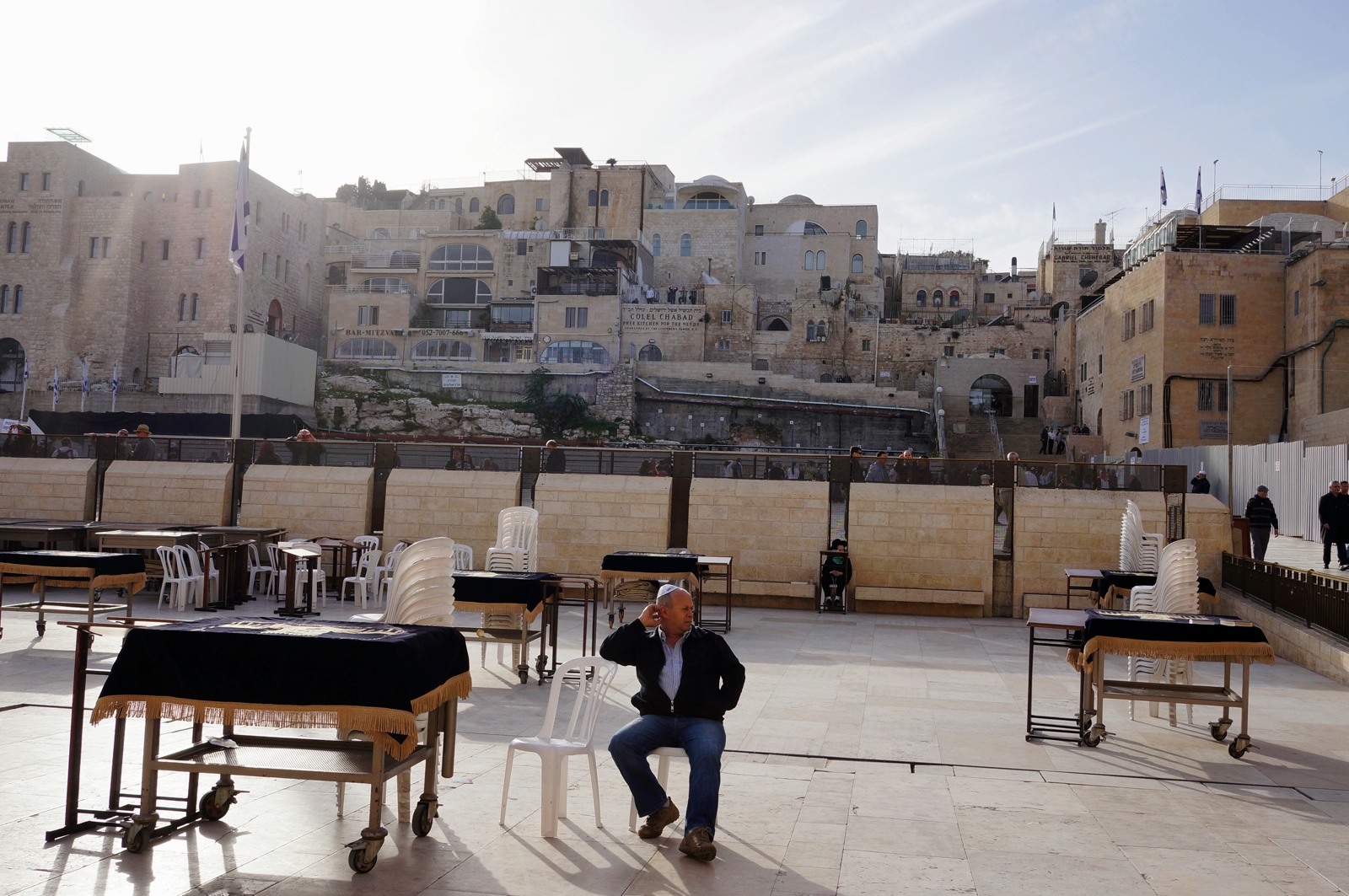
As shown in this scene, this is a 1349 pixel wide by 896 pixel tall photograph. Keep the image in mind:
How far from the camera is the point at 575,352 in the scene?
2046 inches

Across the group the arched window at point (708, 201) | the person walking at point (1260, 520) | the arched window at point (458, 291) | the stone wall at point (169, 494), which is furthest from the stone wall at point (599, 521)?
the arched window at point (708, 201)

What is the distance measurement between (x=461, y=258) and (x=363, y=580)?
154ft

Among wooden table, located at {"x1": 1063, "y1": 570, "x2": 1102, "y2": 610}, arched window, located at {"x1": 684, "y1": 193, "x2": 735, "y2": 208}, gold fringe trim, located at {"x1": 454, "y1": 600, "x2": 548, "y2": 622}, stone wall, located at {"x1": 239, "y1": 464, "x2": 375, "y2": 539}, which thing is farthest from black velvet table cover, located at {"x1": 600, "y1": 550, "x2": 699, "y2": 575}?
arched window, located at {"x1": 684, "y1": 193, "x2": 735, "y2": 208}

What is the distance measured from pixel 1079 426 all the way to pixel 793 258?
26.9 metres

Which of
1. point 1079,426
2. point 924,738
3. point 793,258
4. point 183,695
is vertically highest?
point 793,258

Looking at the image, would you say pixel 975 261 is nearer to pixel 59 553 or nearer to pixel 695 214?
pixel 695 214

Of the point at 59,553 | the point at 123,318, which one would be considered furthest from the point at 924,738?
the point at 123,318

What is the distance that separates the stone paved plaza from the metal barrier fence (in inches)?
59.8

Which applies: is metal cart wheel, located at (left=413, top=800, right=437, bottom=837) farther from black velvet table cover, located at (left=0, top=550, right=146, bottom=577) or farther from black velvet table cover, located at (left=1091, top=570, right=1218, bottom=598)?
black velvet table cover, located at (left=1091, top=570, right=1218, bottom=598)

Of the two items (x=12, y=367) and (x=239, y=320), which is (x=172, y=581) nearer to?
(x=239, y=320)

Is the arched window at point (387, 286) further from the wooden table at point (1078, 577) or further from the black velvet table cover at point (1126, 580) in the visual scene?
the black velvet table cover at point (1126, 580)

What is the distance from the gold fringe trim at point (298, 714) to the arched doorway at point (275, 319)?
53267 mm

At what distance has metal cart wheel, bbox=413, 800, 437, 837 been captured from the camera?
195 inches

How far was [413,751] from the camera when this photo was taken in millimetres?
4930
